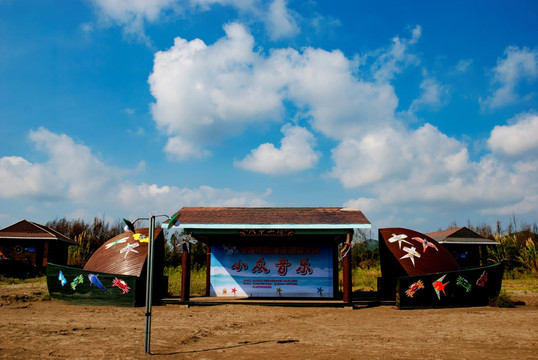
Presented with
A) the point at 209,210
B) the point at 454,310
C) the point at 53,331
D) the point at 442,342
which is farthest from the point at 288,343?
the point at 209,210

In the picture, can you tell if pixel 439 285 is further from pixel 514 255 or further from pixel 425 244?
pixel 514 255

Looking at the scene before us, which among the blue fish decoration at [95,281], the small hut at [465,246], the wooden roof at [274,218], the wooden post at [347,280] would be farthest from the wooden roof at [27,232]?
the small hut at [465,246]

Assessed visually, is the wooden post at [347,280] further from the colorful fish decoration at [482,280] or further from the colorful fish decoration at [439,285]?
the colorful fish decoration at [482,280]

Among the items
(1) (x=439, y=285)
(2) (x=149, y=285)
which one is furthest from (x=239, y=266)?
(2) (x=149, y=285)

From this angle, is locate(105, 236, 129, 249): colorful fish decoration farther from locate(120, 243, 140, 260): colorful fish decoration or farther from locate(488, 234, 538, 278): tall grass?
locate(488, 234, 538, 278): tall grass

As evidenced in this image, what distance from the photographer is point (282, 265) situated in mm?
14039

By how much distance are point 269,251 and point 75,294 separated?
20.5ft

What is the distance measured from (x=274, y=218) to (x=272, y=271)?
2.23 m

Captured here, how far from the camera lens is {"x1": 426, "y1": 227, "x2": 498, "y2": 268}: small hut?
21219mm

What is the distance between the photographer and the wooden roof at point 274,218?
40.1ft

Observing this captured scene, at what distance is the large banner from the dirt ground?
1.73m

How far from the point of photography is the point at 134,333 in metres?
7.99

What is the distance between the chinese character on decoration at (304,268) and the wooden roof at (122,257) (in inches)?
200

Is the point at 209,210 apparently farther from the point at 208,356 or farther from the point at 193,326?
the point at 208,356
